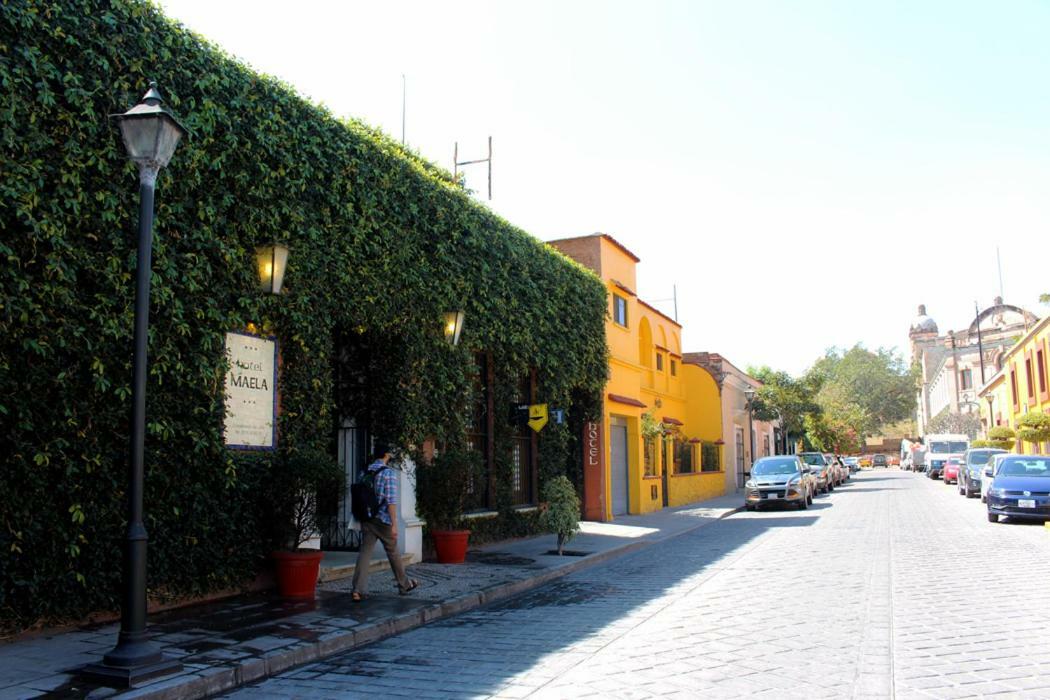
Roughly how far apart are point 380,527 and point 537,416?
688 cm

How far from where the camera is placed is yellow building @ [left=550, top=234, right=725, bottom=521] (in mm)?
21125

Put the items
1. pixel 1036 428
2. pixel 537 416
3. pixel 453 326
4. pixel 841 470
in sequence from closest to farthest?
pixel 453 326
pixel 537 416
pixel 1036 428
pixel 841 470

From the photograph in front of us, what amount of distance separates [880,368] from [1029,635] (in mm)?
129063

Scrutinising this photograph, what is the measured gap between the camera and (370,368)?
12461 mm

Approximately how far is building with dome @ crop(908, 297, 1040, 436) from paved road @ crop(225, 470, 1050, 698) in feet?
181

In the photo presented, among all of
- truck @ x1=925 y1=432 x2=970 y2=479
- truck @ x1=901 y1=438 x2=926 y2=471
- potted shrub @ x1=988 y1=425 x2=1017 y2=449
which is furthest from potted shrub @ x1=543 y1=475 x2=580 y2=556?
truck @ x1=901 y1=438 x2=926 y2=471

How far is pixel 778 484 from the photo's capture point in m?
24.8

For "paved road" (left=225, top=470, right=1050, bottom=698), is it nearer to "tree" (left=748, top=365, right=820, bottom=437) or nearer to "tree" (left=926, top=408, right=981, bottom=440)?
"tree" (left=748, top=365, right=820, bottom=437)

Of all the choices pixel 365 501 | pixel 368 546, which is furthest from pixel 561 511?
pixel 365 501

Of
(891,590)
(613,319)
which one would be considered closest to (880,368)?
(613,319)

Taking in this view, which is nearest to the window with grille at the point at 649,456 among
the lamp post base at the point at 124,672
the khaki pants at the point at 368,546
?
the khaki pants at the point at 368,546

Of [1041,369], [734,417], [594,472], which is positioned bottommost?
[594,472]

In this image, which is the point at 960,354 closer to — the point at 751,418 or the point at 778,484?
the point at 751,418

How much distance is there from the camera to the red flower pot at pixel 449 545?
12.5 meters
